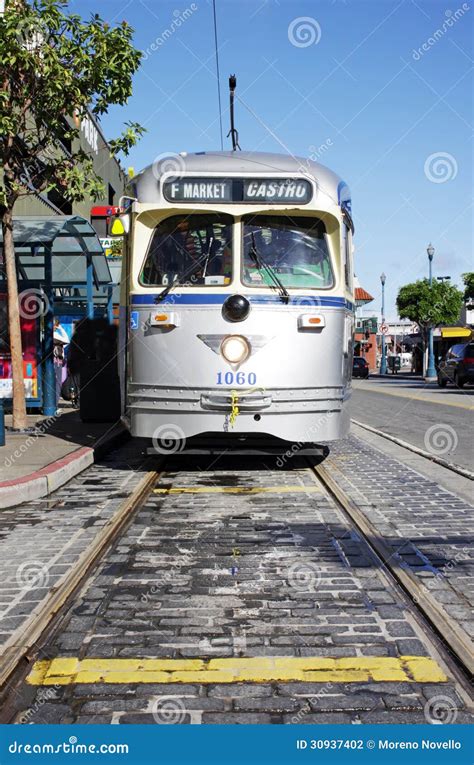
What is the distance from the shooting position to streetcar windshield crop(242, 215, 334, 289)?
853 centimetres

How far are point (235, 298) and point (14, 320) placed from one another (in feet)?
17.7

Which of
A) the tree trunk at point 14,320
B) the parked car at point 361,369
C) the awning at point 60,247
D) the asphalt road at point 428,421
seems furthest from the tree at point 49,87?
the parked car at point 361,369

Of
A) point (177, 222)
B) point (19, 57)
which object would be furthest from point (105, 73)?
point (177, 222)

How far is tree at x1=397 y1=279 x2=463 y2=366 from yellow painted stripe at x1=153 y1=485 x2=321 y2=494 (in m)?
50.1

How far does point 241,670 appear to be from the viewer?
3.46m

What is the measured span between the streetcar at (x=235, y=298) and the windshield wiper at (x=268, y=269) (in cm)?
1

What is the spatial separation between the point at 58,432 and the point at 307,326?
220 inches

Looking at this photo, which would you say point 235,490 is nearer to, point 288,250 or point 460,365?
point 288,250

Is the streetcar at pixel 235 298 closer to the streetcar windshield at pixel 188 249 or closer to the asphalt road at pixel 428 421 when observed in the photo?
the streetcar windshield at pixel 188 249

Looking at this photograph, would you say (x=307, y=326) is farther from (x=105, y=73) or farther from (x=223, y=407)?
(x=105, y=73)

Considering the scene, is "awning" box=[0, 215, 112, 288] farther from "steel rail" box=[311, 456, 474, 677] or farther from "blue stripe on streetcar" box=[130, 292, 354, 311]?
"steel rail" box=[311, 456, 474, 677]

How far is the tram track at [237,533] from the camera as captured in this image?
3594 mm

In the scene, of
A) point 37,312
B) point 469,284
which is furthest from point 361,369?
point 37,312

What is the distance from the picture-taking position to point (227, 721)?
2.98m
